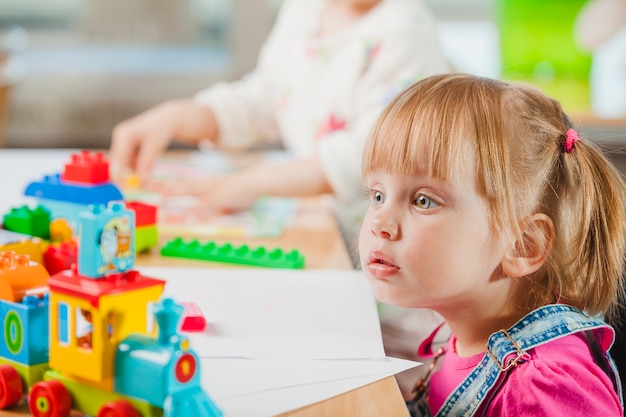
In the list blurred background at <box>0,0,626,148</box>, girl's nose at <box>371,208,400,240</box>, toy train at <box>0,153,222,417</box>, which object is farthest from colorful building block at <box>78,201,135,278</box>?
blurred background at <box>0,0,626,148</box>

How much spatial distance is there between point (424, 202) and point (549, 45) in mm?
1432

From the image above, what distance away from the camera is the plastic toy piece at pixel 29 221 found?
29.4 inches

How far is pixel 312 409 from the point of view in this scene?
1.64 ft

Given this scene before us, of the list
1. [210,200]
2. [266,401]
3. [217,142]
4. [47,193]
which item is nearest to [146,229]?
[47,193]

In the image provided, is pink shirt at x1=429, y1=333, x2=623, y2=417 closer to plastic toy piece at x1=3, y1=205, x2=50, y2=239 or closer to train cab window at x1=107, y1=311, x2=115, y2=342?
train cab window at x1=107, y1=311, x2=115, y2=342

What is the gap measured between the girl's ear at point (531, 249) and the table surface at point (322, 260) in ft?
0.49

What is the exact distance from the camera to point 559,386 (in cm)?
56

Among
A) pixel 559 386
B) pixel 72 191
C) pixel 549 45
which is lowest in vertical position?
pixel 559 386

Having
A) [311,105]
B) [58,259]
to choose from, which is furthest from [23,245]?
[311,105]

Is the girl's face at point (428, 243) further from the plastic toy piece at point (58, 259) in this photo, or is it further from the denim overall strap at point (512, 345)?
the plastic toy piece at point (58, 259)

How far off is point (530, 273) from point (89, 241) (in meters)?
0.35

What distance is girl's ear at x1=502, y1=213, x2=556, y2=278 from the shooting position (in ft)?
2.08

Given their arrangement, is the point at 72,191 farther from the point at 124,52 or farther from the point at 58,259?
the point at 124,52

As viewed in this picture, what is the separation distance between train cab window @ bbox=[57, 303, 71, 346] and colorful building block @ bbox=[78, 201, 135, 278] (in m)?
0.03
